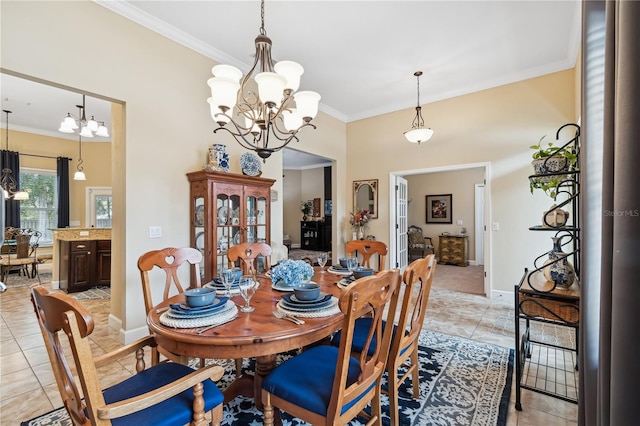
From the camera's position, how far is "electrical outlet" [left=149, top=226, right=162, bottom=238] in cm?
300

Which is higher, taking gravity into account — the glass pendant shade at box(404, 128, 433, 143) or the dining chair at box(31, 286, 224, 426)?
the glass pendant shade at box(404, 128, 433, 143)

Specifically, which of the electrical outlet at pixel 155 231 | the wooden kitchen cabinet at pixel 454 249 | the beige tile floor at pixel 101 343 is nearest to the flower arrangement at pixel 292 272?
the beige tile floor at pixel 101 343

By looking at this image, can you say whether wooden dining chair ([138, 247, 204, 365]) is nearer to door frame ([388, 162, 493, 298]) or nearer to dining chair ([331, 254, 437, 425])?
dining chair ([331, 254, 437, 425])

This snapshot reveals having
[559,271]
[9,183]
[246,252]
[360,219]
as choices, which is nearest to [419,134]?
[360,219]

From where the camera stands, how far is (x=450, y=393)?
2053 millimetres

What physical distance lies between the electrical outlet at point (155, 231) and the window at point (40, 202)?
6.07 metres

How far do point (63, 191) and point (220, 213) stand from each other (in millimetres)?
6206

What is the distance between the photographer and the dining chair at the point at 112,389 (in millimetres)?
929

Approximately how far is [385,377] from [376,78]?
391cm

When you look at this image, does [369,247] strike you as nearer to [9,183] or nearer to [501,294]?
[501,294]

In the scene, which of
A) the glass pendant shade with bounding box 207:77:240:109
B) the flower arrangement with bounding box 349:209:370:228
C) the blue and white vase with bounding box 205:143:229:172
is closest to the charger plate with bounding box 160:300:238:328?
the glass pendant shade with bounding box 207:77:240:109

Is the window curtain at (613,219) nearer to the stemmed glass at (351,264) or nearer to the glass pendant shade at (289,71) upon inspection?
the stemmed glass at (351,264)

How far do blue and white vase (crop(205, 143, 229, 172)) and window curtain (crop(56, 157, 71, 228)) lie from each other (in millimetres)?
5938

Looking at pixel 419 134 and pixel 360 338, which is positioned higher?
pixel 419 134
